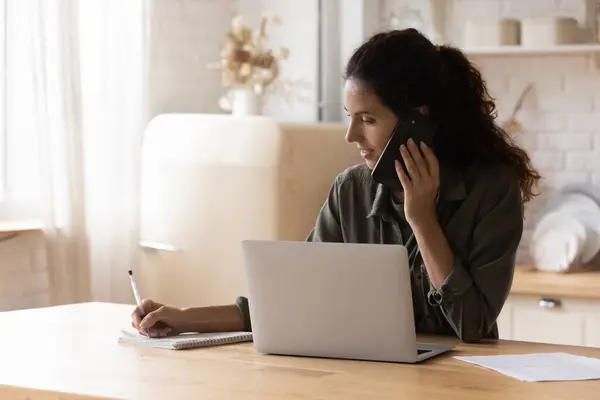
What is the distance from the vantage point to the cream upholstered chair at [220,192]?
12.5 ft

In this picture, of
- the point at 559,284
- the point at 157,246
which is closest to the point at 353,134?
the point at 559,284

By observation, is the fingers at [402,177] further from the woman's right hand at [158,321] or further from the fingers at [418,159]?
the woman's right hand at [158,321]

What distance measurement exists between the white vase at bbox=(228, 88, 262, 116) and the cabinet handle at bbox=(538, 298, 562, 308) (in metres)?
1.35

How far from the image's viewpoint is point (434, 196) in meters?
2.26

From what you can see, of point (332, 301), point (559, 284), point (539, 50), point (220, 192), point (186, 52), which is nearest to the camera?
point (332, 301)

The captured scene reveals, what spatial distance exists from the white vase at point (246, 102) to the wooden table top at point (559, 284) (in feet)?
3.98

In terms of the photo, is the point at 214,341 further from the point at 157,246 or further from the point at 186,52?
the point at 186,52

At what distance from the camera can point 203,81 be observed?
4.59m

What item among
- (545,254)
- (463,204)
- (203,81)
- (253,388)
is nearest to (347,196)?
(463,204)

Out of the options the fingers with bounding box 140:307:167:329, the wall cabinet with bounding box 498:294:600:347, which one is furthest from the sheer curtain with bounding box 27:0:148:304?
the fingers with bounding box 140:307:167:329

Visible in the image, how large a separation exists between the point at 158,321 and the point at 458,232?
26.4 inches

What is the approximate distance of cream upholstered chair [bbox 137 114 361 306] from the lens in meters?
3.81

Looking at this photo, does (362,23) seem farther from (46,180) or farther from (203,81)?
(46,180)

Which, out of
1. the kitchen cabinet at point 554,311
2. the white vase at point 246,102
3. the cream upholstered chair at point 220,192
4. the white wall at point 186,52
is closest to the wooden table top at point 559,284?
the kitchen cabinet at point 554,311
